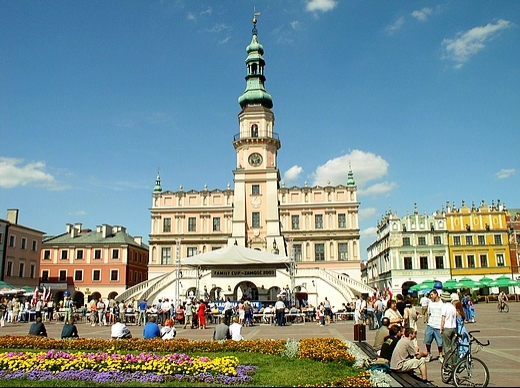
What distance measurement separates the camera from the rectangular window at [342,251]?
62178 millimetres

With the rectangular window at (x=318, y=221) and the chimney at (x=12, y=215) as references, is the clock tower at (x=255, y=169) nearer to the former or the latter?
the rectangular window at (x=318, y=221)

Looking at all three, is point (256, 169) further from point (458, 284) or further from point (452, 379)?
point (452, 379)

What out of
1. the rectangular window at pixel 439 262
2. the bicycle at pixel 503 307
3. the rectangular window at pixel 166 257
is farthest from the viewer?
the rectangular window at pixel 439 262

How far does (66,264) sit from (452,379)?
213 ft

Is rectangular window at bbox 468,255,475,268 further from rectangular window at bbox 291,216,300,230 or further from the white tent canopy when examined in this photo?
the white tent canopy

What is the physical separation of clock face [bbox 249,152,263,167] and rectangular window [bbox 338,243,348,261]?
48.3 feet

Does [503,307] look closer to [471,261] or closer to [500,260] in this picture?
[471,261]

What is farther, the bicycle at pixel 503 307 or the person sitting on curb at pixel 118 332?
the bicycle at pixel 503 307

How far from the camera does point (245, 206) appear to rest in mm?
61219

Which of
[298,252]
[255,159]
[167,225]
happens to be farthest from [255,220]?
[167,225]

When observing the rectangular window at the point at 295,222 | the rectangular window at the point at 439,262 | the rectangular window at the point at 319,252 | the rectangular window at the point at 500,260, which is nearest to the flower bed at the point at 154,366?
the rectangular window at the point at 319,252

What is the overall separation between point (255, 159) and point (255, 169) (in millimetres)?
1390

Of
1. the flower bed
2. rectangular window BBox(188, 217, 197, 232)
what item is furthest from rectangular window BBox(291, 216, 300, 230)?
the flower bed

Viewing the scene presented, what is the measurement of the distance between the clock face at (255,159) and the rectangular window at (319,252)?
13.0 m
